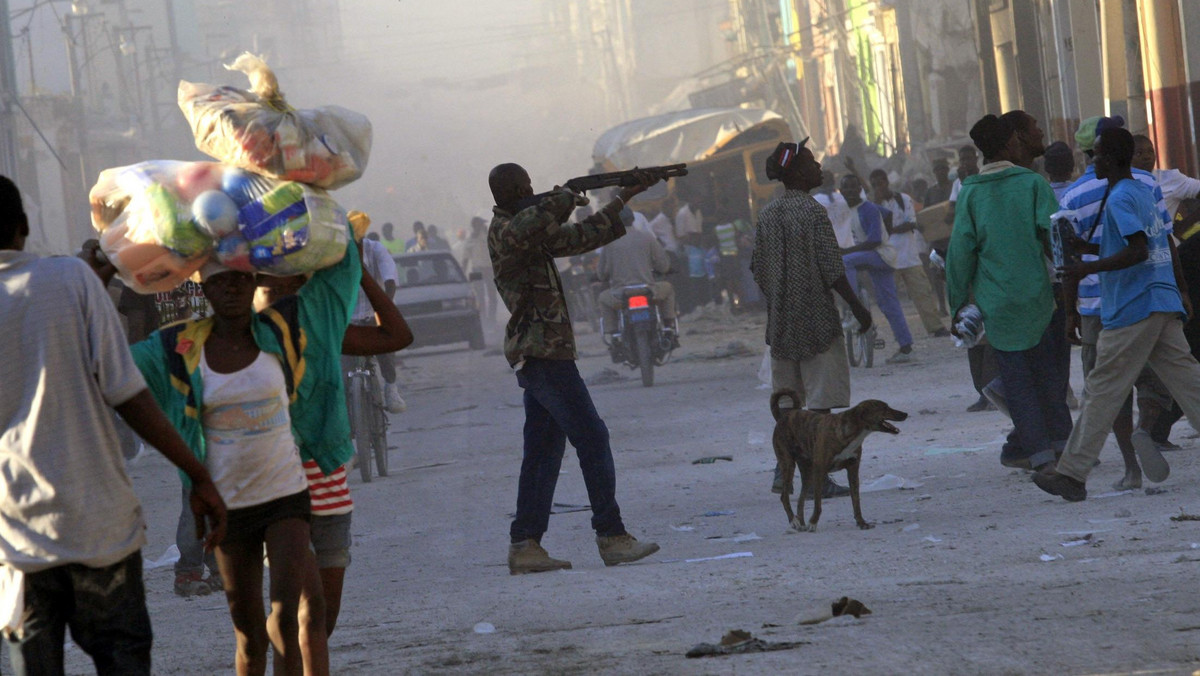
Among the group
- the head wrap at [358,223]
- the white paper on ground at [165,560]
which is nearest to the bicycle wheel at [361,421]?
the white paper on ground at [165,560]

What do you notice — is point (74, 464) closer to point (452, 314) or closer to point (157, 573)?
point (157, 573)

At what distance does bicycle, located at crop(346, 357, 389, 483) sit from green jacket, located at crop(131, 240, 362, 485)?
20.8 ft

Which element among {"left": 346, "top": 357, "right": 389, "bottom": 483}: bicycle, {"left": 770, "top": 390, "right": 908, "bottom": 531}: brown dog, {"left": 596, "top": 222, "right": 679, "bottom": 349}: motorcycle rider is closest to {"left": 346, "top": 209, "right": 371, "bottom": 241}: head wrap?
{"left": 770, "top": 390, "right": 908, "bottom": 531}: brown dog

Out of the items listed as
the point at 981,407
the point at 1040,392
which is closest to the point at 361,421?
the point at 981,407

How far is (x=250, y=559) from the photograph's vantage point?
14.2ft

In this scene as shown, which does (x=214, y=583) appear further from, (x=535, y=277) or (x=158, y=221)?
(x=158, y=221)

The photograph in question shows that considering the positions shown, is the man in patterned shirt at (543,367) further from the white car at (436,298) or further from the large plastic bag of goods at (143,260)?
the white car at (436,298)

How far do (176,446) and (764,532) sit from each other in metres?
4.35

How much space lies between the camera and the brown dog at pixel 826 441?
7.48 metres

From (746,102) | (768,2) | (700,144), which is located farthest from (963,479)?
(768,2)

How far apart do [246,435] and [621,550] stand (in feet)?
10.2

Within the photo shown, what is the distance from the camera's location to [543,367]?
6996 millimetres

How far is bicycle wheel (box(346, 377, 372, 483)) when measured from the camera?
10961 millimetres

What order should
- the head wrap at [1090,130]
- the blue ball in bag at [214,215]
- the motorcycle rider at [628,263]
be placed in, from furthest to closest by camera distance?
the motorcycle rider at [628,263]
the head wrap at [1090,130]
the blue ball in bag at [214,215]
